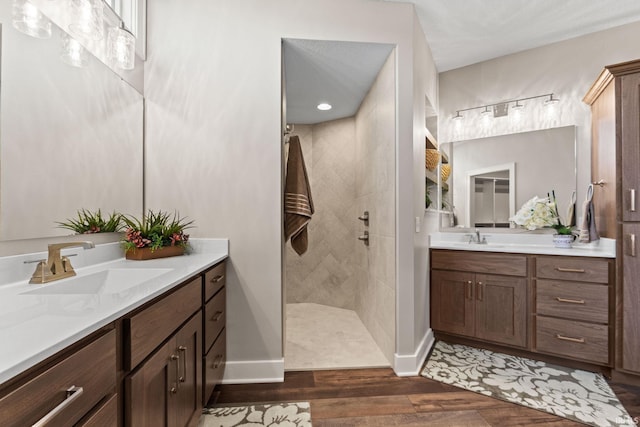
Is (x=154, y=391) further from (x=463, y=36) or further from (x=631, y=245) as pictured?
(x=463, y=36)

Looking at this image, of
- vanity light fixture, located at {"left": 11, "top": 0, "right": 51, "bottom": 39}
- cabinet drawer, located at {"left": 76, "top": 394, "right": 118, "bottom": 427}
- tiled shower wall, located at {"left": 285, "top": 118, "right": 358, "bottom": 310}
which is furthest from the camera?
tiled shower wall, located at {"left": 285, "top": 118, "right": 358, "bottom": 310}

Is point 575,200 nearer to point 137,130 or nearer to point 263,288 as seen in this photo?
point 263,288

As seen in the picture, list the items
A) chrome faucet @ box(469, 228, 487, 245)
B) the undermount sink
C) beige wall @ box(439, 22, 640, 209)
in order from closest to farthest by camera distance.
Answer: the undermount sink → beige wall @ box(439, 22, 640, 209) → chrome faucet @ box(469, 228, 487, 245)

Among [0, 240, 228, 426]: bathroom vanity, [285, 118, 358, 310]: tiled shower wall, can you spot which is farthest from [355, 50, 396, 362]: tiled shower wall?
[0, 240, 228, 426]: bathroom vanity

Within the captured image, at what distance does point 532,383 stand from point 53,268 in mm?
2692

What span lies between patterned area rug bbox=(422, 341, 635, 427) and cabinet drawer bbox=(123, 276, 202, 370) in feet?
5.60

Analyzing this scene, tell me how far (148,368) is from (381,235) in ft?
6.41

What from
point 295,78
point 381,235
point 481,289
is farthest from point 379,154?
point 481,289

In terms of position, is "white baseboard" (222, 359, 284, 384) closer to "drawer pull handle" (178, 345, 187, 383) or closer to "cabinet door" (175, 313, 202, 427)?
"cabinet door" (175, 313, 202, 427)

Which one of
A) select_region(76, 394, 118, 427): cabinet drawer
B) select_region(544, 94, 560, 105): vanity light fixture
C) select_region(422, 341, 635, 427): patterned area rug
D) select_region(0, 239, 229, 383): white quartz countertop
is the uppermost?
select_region(544, 94, 560, 105): vanity light fixture

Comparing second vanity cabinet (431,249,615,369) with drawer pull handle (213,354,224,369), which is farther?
second vanity cabinet (431,249,615,369)

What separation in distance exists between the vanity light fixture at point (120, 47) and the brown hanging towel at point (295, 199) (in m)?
1.11

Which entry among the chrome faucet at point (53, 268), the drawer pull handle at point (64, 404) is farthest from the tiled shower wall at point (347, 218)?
the drawer pull handle at point (64, 404)

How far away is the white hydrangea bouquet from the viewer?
2.68 meters
